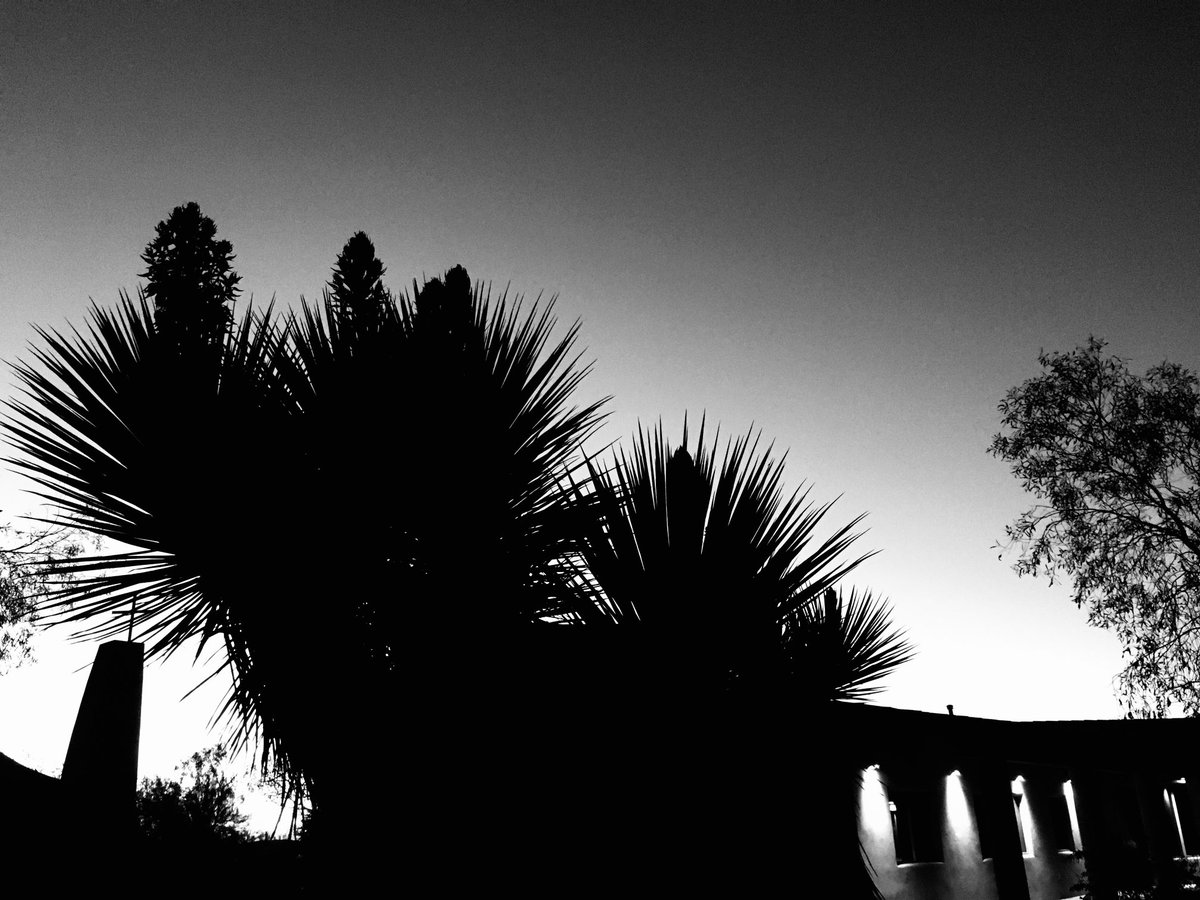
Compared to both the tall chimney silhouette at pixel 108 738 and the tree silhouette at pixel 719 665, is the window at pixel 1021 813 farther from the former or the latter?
the tall chimney silhouette at pixel 108 738

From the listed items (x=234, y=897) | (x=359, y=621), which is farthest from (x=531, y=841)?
(x=234, y=897)

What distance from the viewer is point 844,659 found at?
6383 millimetres

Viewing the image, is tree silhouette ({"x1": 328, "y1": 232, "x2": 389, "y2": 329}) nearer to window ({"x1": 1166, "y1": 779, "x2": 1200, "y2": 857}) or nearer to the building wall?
the building wall

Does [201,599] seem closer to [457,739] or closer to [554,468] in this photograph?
[457,739]

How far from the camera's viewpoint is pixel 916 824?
38.3 feet

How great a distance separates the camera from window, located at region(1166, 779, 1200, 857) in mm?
15242

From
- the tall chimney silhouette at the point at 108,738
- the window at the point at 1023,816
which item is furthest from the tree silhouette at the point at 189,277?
the window at the point at 1023,816

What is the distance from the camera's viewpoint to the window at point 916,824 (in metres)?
11.4

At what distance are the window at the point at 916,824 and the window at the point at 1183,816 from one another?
22.7 ft

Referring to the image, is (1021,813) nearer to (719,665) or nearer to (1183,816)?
(1183,816)

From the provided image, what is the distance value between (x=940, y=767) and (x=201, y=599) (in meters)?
11.4

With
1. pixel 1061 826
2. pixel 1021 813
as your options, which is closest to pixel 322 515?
pixel 1021 813

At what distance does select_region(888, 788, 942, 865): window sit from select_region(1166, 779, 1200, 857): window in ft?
22.7

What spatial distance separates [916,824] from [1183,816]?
7855 millimetres
